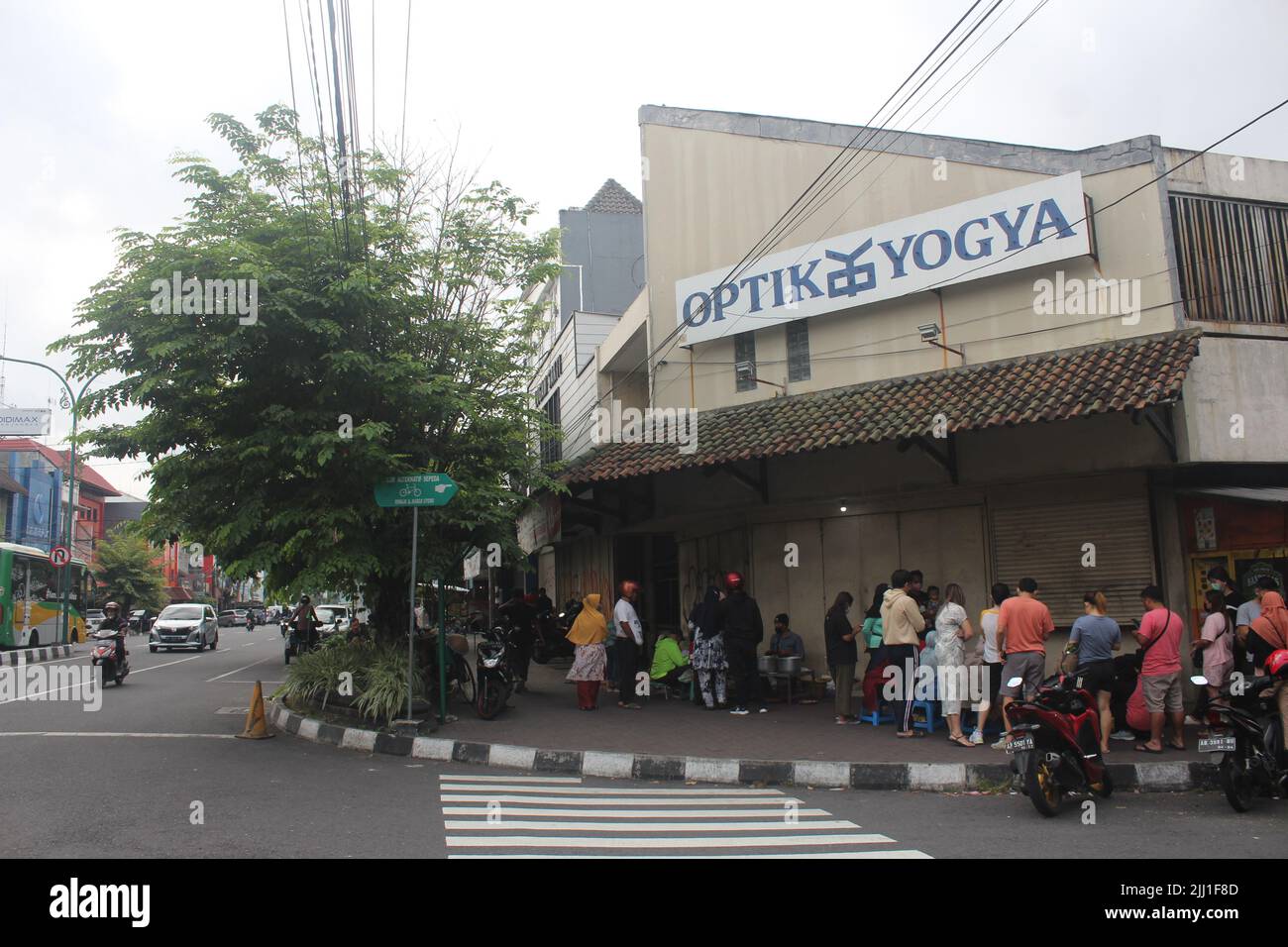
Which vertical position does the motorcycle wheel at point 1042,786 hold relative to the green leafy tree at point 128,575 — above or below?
below

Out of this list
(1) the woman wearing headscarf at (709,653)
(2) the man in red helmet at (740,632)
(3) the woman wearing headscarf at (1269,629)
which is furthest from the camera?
(1) the woman wearing headscarf at (709,653)

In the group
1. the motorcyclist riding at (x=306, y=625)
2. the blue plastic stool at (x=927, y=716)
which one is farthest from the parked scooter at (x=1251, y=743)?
the motorcyclist riding at (x=306, y=625)

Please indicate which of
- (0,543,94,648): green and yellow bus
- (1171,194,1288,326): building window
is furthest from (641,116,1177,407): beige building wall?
(0,543,94,648): green and yellow bus

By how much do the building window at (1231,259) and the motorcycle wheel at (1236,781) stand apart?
6461 millimetres

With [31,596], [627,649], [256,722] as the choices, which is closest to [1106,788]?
[627,649]

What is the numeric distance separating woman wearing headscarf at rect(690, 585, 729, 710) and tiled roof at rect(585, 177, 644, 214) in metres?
16.7

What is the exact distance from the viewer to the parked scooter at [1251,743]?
7180 millimetres

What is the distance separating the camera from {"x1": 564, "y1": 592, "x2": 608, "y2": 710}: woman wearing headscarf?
12.8 meters

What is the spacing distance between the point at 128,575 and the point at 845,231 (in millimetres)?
48187

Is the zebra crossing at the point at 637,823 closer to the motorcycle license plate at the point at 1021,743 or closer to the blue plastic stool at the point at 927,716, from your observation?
the motorcycle license plate at the point at 1021,743

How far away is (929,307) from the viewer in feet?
44.1

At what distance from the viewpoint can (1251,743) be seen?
7324 mm

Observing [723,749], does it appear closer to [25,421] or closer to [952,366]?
[952,366]
